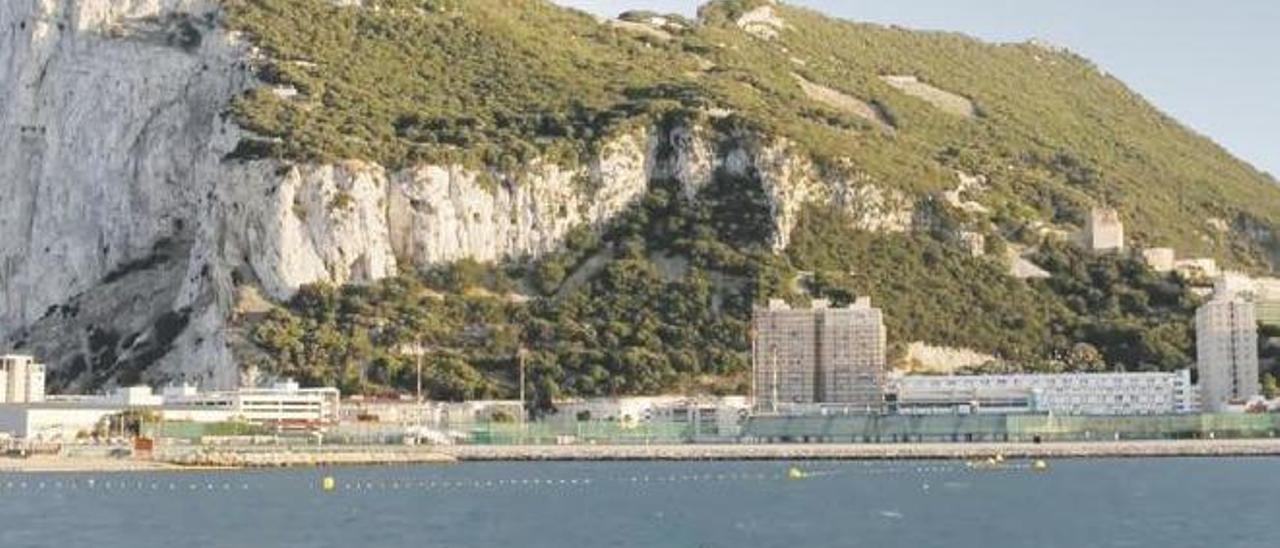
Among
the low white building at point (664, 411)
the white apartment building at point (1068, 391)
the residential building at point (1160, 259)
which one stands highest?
the residential building at point (1160, 259)

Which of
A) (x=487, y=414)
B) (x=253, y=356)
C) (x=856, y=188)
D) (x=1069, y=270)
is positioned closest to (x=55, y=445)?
(x=253, y=356)

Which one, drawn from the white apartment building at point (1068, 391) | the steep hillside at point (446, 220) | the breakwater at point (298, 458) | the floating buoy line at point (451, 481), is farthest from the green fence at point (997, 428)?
the breakwater at point (298, 458)

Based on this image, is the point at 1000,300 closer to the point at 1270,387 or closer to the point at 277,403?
the point at 1270,387

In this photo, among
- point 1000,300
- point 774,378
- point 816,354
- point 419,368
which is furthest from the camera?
Result: point 1000,300

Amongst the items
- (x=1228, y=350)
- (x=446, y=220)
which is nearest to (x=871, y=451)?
(x=1228, y=350)

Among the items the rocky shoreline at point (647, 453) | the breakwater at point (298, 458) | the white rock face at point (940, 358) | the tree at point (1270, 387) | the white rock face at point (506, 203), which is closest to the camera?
the breakwater at point (298, 458)

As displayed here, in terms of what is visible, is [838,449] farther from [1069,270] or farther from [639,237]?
[1069,270]

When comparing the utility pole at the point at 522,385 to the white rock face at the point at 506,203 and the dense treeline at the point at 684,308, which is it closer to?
the dense treeline at the point at 684,308
